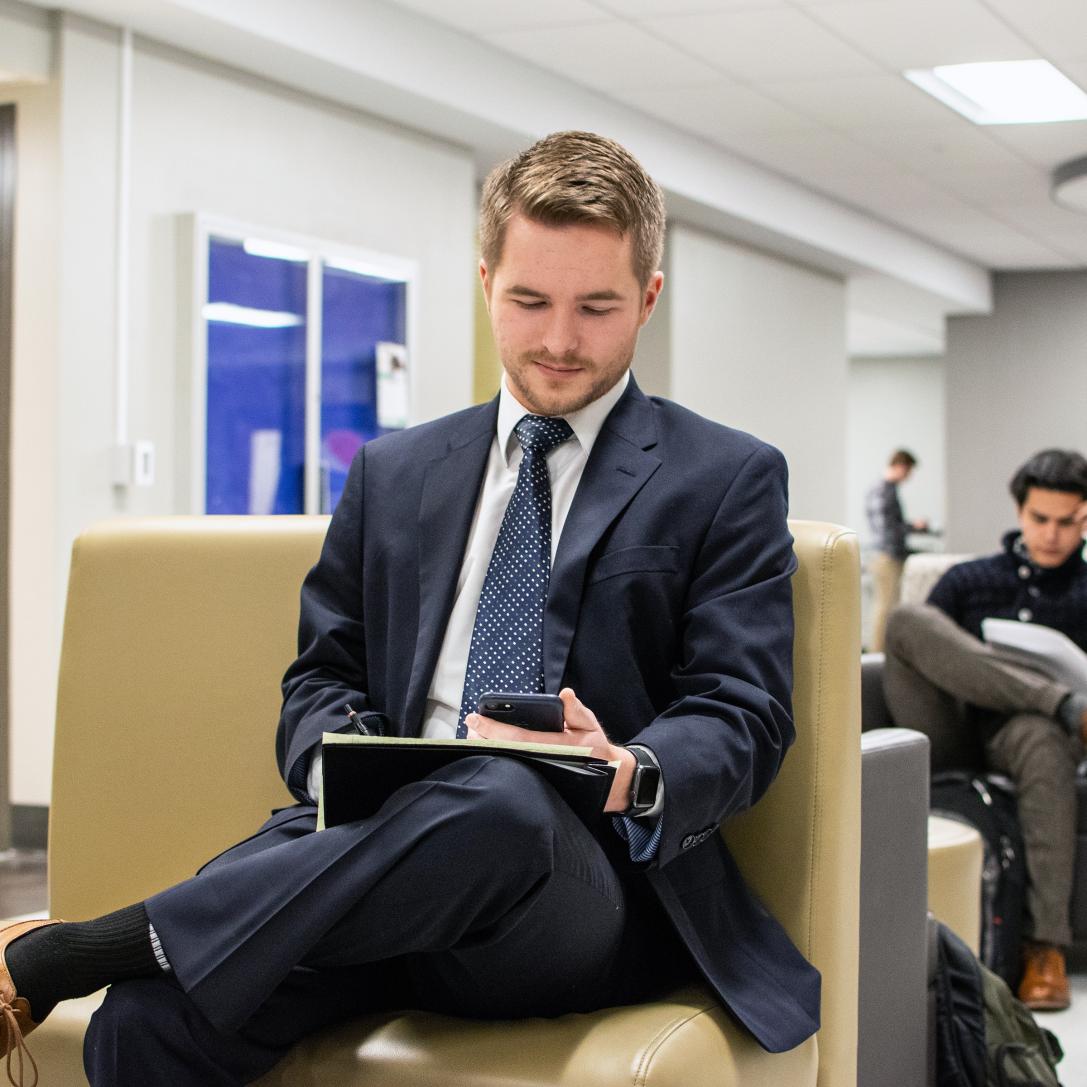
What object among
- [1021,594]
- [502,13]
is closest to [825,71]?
[502,13]

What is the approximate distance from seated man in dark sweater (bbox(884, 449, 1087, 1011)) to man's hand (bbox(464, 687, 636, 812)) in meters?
2.20

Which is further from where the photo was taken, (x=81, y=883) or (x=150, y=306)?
(x=150, y=306)

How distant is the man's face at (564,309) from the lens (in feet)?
6.17

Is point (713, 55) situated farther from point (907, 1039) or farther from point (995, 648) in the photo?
point (907, 1039)

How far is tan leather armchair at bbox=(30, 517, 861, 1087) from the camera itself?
1.90 m

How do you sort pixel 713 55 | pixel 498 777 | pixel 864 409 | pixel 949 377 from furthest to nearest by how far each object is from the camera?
pixel 864 409 < pixel 949 377 < pixel 713 55 < pixel 498 777

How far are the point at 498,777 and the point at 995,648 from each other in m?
2.42

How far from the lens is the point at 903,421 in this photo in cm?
1995

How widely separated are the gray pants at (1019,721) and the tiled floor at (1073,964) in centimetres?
19

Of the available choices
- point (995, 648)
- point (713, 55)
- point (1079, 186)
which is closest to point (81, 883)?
point (995, 648)

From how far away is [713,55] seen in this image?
6.86 metres

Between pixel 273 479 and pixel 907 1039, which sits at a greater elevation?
pixel 273 479

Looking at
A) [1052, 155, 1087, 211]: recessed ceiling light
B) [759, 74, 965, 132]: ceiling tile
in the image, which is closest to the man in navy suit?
[759, 74, 965, 132]: ceiling tile

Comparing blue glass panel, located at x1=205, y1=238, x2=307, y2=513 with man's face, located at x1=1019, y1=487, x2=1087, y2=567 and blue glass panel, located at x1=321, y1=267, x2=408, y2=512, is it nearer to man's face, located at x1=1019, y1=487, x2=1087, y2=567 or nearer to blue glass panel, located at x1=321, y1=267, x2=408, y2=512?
blue glass panel, located at x1=321, y1=267, x2=408, y2=512
